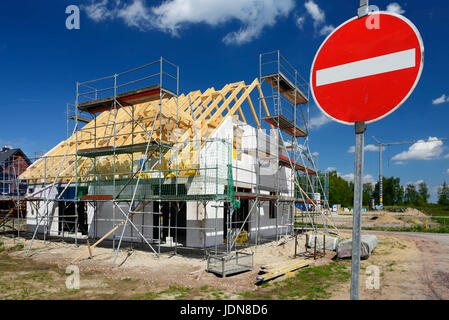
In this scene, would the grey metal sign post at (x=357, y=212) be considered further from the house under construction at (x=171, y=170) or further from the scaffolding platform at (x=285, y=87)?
the scaffolding platform at (x=285, y=87)

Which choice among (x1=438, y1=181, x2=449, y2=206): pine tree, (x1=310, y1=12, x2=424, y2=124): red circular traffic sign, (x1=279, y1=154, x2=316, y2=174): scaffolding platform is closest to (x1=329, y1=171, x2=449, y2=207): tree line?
(x1=438, y1=181, x2=449, y2=206): pine tree

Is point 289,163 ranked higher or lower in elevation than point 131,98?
lower

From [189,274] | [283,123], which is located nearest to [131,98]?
[283,123]

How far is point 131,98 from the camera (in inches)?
574

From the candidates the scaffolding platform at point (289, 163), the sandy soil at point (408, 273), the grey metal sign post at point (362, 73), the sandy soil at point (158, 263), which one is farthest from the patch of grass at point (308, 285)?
the scaffolding platform at point (289, 163)

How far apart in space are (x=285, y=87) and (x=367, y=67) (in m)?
17.1

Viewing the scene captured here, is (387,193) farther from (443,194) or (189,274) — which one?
(189,274)

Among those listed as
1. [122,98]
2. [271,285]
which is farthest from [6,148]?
[271,285]

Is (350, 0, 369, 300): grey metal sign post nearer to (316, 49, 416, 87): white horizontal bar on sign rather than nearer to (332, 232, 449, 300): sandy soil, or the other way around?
(316, 49, 416, 87): white horizontal bar on sign

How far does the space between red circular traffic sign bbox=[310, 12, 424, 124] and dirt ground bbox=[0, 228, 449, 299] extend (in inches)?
261

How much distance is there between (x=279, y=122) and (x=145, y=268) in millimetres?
10974

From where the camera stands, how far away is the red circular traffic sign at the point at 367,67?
69.7 inches

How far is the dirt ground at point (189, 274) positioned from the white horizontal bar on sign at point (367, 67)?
6660 mm

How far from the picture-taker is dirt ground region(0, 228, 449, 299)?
310 inches
